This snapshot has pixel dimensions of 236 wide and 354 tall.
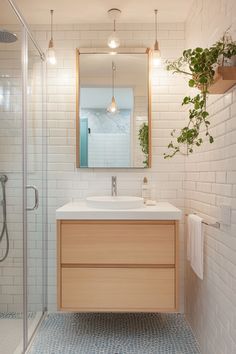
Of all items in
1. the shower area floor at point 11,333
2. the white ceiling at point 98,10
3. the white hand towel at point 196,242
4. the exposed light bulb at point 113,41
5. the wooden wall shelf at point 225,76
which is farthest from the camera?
the exposed light bulb at point 113,41

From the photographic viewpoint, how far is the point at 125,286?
2.08 metres

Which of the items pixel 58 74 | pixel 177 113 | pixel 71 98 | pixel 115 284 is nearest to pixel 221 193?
pixel 115 284

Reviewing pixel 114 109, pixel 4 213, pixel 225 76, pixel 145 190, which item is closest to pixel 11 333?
pixel 4 213

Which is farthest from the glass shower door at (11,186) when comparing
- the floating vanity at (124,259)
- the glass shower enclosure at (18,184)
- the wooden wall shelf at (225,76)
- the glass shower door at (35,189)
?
the wooden wall shelf at (225,76)

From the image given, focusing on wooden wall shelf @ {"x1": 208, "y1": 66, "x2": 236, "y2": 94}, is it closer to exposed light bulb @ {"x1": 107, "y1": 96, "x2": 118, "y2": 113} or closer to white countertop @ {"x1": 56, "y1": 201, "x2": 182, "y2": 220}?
white countertop @ {"x1": 56, "y1": 201, "x2": 182, "y2": 220}

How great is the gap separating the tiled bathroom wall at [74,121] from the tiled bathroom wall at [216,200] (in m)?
0.31

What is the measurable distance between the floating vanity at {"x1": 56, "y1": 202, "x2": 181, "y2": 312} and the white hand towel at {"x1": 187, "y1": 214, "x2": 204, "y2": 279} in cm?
13

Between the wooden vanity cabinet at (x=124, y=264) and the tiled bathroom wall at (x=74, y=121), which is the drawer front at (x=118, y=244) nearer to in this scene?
the wooden vanity cabinet at (x=124, y=264)

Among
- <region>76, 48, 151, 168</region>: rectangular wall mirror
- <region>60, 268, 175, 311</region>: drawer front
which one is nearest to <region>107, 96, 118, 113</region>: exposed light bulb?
<region>76, 48, 151, 168</region>: rectangular wall mirror

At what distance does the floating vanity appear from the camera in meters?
2.07

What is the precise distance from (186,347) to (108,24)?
2.62 metres

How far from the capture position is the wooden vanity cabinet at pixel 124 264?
2.07 metres

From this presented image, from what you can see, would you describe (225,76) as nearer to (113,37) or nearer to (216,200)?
(216,200)

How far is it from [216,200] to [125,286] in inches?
32.1
